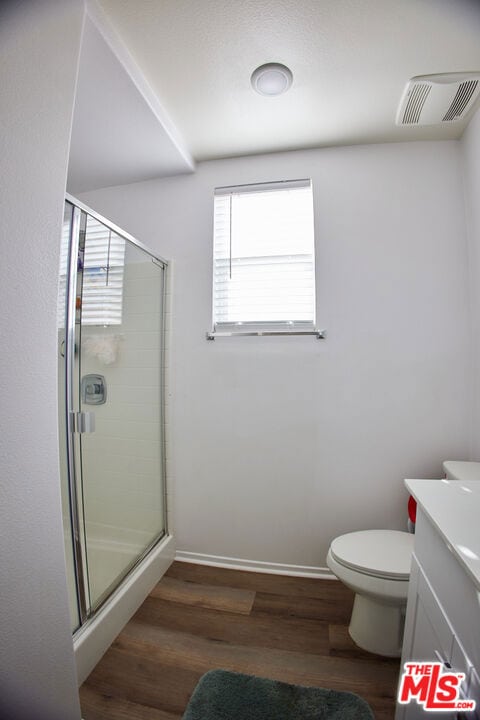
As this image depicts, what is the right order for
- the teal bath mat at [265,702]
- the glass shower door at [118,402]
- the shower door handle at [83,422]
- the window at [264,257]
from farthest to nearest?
the window at [264,257] → the glass shower door at [118,402] → the shower door handle at [83,422] → the teal bath mat at [265,702]

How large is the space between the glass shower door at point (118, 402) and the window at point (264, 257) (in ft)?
1.45

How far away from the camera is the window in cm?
189

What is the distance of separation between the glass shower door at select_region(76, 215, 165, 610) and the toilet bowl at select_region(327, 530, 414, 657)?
1.06 meters

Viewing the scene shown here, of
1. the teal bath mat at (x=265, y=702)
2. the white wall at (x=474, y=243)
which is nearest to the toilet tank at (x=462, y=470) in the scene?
the white wall at (x=474, y=243)

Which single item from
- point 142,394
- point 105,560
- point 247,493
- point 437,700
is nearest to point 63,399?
point 142,394

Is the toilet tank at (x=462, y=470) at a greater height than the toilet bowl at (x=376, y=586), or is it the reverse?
the toilet tank at (x=462, y=470)

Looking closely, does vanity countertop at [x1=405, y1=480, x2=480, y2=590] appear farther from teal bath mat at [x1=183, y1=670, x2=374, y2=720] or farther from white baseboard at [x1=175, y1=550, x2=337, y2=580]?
white baseboard at [x1=175, y1=550, x2=337, y2=580]

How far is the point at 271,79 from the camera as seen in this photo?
1399 millimetres

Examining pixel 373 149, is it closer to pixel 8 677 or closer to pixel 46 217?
pixel 46 217

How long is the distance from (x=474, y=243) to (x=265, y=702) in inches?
86.7

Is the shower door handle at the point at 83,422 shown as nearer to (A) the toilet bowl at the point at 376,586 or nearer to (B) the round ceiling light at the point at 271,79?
(A) the toilet bowl at the point at 376,586

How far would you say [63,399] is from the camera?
133 centimetres

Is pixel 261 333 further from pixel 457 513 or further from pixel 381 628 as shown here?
pixel 381 628

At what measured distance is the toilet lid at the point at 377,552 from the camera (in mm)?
1297
